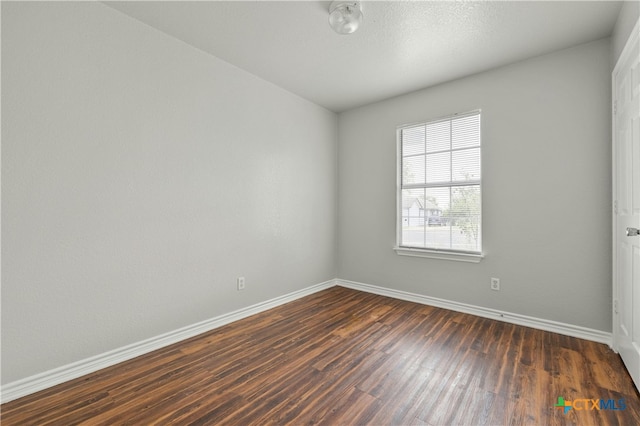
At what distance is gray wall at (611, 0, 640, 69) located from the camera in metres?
1.83

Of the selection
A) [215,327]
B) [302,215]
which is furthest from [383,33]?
[215,327]

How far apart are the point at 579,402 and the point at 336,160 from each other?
3629 mm

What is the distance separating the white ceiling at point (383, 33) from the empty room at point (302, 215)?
23 millimetres

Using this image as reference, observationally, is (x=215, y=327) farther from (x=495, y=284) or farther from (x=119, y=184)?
(x=495, y=284)

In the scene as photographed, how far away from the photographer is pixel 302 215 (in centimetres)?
389

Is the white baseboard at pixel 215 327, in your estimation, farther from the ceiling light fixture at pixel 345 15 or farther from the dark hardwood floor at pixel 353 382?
the ceiling light fixture at pixel 345 15

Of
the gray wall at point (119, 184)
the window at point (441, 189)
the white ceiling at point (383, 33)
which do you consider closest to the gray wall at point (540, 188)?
the window at point (441, 189)

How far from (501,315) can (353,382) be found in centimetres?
201

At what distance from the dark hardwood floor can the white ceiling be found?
269 cm

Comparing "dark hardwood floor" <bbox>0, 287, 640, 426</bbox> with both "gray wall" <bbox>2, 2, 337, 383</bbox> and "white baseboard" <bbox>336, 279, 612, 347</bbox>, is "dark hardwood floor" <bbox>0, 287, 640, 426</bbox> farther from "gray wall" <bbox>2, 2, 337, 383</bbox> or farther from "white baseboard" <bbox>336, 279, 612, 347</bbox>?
"gray wall" <bbox>2, 2, 337, 383</bbox>

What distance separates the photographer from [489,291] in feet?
10.2

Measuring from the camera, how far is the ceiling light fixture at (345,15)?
6.86ft

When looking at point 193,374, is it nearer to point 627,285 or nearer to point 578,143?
point 627,285

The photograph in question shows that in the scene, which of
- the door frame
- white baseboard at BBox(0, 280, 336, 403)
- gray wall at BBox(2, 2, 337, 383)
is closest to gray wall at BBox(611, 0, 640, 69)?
the door frame
